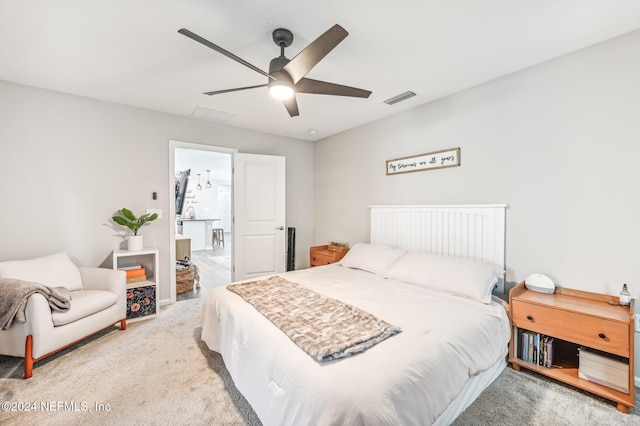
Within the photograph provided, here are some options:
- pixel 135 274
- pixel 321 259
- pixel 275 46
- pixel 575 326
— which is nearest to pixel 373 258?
pixel 321 259

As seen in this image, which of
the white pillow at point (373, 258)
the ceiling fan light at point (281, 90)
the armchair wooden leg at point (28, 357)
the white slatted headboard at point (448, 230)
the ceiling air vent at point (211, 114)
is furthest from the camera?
the ceiling air vent at point (211, 114)

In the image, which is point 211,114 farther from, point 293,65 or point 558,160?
point 558,160

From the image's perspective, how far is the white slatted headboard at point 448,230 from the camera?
2.63 meters

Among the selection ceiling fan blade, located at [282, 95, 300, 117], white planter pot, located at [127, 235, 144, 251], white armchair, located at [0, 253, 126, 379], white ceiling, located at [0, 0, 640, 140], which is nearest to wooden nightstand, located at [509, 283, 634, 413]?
white ceiling, located at [0, 0, 640, 140]

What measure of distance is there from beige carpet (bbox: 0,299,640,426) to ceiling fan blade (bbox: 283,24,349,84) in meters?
2.20

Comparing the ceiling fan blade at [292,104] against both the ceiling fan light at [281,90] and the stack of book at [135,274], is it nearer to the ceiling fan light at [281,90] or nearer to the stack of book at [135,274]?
the ceiling fan light at [281,90]

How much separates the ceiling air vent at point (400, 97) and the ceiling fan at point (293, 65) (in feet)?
3.48

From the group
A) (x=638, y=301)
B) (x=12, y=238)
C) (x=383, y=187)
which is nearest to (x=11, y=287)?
(x=12, y=238)

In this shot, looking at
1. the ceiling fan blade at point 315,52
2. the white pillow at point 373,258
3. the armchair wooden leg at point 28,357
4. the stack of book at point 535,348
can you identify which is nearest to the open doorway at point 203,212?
the armchair wooden leg at point 28,357

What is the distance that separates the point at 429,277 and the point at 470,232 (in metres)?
0.75

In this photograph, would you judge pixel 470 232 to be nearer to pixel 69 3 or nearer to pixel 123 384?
pixel 123 384

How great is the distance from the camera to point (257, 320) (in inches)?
69.2

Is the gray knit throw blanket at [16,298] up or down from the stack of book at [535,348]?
up

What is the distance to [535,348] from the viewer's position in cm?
209
